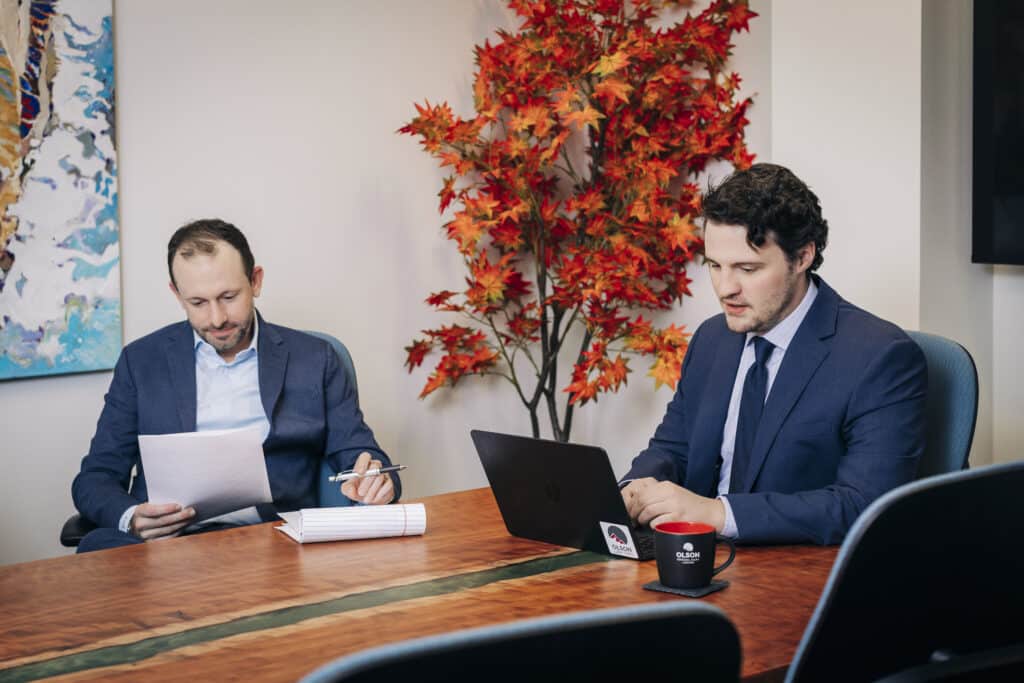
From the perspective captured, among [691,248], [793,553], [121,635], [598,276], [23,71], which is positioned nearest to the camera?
[121,635]

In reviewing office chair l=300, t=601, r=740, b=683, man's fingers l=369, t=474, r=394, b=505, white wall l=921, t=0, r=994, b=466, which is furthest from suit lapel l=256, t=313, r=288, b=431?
office chair l=300, t=601, r=740, b=683

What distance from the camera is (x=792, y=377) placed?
7.12 ft

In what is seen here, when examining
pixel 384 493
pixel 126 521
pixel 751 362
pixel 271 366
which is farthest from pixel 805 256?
pixel 126 521

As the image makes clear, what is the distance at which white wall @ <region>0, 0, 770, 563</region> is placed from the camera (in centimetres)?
316

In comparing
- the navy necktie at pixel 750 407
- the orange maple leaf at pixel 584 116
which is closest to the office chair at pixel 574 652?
the navy necktie at pixel 750 407

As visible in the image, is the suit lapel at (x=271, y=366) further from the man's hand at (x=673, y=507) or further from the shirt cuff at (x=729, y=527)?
the shirt cuff at (x=729, y=527)

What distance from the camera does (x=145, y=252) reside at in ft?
10.6

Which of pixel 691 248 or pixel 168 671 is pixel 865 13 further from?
pixel 168 671

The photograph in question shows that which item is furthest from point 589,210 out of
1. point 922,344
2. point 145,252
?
point 922,344

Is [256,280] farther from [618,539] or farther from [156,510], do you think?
[618,539]

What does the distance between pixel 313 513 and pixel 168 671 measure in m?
0.65

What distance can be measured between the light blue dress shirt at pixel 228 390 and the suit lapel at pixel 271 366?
0.03m

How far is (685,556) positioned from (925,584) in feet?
1.53

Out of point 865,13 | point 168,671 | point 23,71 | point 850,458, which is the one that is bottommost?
point 168,671
